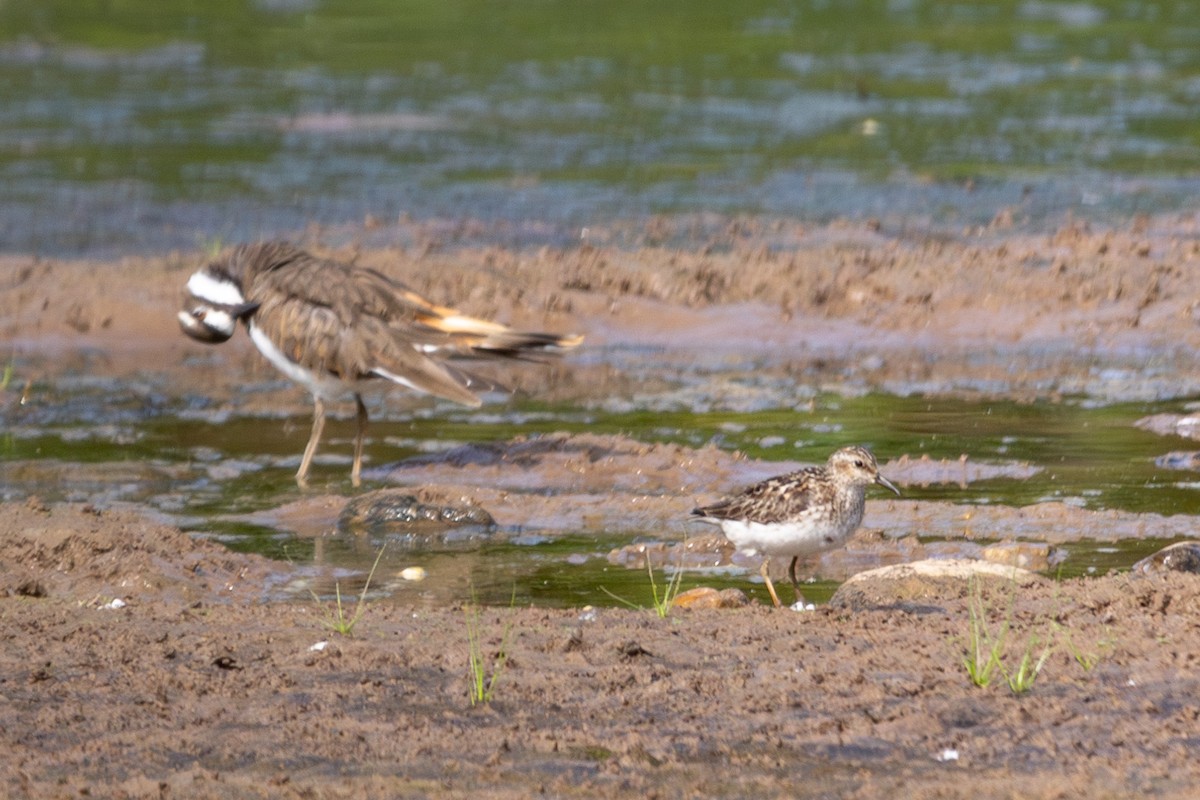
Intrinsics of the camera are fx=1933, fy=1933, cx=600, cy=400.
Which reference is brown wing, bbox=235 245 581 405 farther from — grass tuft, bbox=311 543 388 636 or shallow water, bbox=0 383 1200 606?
grass tuft, bbox=311 543 388 636

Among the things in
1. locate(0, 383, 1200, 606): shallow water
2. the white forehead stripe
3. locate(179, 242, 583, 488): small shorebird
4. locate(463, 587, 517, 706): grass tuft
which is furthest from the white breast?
locate(463, 587, 517, 706): grass tuft

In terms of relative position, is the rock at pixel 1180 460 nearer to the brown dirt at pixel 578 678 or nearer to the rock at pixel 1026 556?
the brown dirt at pixel 578 678

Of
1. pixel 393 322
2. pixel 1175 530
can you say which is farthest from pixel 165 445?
pixel 1175 530

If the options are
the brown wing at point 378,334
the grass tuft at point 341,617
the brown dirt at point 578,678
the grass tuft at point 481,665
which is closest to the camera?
the brown dirt at point 578,678

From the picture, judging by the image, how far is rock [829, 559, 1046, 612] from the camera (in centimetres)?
674

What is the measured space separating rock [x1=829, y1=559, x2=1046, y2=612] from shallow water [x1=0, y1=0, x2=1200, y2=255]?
7.46 metres

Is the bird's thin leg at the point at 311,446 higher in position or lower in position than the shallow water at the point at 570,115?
lower

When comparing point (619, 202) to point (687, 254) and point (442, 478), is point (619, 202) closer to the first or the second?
point (687, 254)

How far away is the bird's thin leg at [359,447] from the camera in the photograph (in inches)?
362

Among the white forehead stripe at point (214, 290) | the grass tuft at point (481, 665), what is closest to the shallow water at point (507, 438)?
the white forehead stripe at point (214, 290)

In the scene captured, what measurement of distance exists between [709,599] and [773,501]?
425mm

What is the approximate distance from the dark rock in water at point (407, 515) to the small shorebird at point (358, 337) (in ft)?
2.94

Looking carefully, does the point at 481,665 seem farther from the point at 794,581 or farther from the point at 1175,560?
the point at 1175,560

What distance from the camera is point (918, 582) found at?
22.3 ft
